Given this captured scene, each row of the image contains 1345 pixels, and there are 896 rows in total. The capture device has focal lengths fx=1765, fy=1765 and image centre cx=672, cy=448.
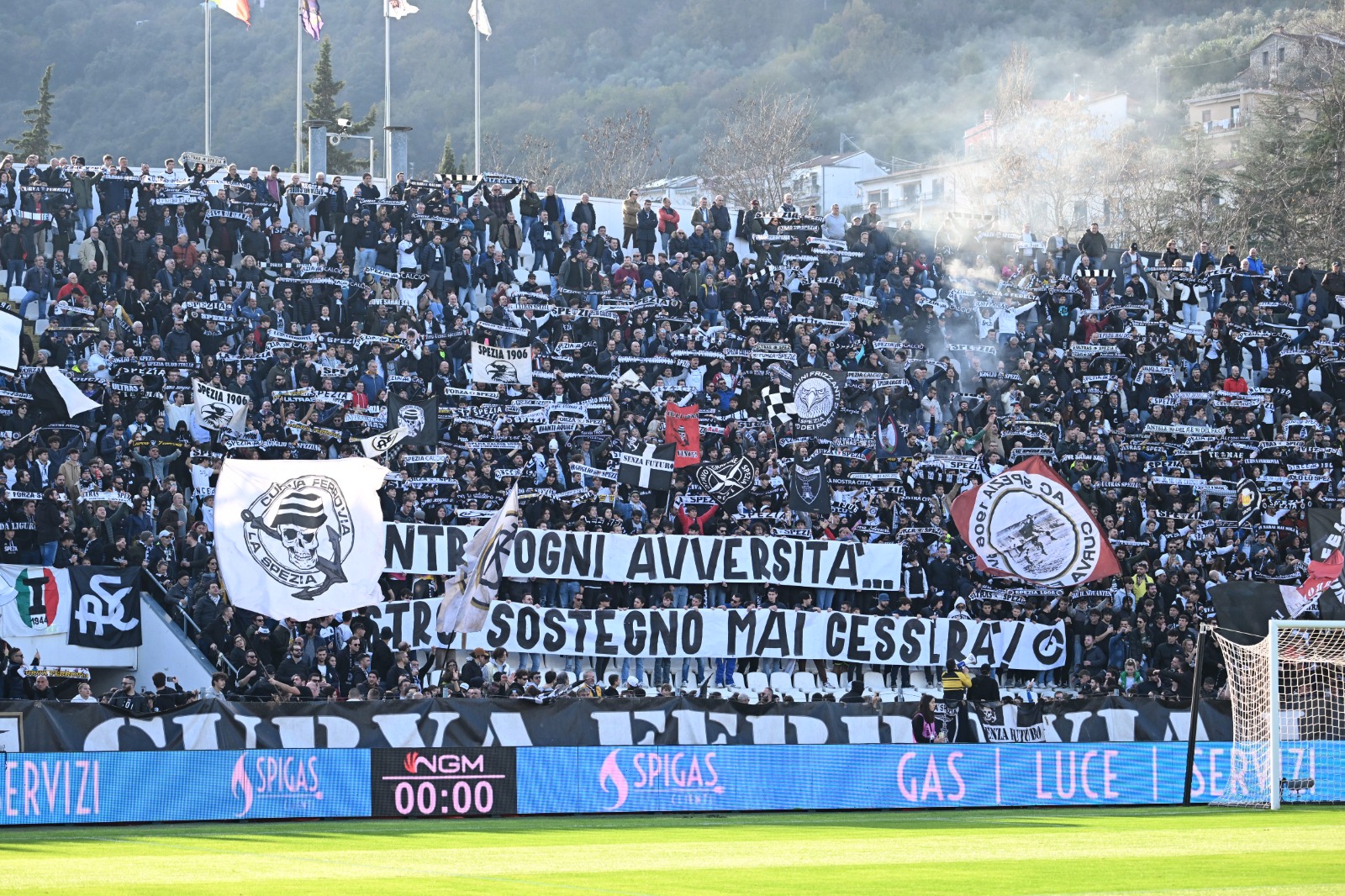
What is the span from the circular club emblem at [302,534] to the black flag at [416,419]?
17.1 feet

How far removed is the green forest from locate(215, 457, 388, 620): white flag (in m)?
89.9

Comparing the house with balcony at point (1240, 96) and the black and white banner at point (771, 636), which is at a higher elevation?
the house with balcony at point (1240, 96)

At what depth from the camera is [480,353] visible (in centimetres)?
3241

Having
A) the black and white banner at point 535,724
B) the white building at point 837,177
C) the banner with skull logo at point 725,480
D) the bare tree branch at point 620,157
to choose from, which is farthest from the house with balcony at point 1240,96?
the black and white banner at point 535,724

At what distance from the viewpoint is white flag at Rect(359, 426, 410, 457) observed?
29.3 meters

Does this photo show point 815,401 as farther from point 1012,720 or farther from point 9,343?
point 9,343

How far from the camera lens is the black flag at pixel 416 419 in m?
30.3

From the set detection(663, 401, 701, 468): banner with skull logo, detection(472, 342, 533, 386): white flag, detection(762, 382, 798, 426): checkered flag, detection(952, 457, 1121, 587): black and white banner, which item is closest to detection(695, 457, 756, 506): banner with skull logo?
detection(663, 401, 701, 468): banner with skull logo

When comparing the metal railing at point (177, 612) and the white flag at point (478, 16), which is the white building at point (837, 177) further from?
the metal railing at point (177, 612)

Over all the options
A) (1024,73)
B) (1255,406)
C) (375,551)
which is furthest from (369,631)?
(1024,73)

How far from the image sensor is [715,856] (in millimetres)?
16234

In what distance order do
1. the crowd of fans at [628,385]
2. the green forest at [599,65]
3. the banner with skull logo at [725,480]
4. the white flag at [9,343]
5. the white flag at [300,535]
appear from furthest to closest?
the green forest at [599,65]
the banner with skull logo at [725,480]
the white flag at [9,343]
the crowd of fans at [628,385]
the white flag at [300,535]

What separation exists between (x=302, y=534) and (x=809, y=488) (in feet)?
32.3

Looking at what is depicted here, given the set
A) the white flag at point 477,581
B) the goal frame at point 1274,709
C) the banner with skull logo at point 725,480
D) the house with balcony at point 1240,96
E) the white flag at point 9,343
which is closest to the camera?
the goal frame at point 1274,709
